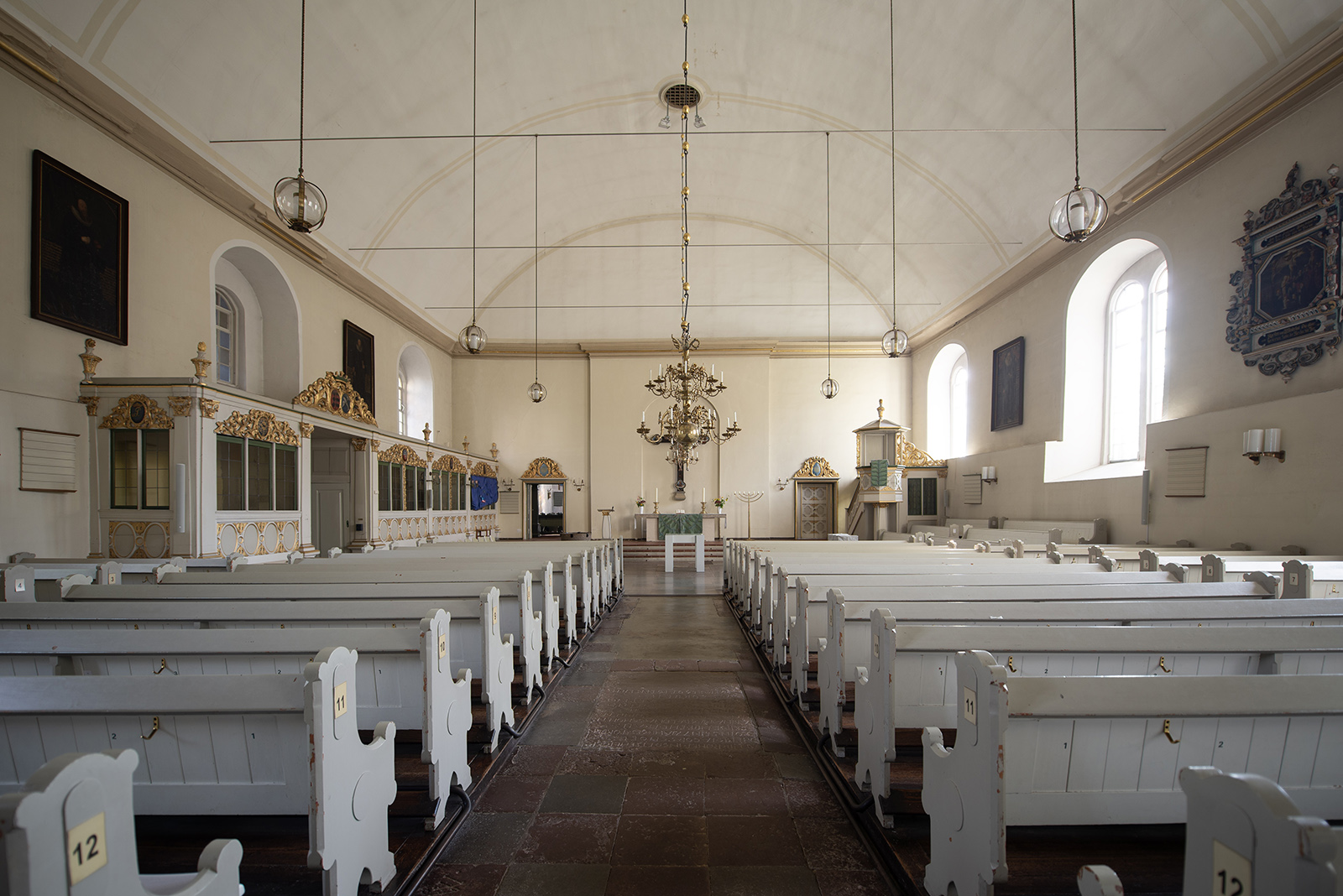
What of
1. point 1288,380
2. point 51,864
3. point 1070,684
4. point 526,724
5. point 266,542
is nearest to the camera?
point 51,864

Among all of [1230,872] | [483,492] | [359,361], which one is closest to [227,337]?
[359,361]

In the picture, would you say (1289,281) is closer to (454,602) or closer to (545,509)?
(454,602)

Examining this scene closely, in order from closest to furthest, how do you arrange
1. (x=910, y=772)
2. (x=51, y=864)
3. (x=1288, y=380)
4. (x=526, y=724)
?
(x=51, y=864), (x=910, y=772), (x=526, y=724), (x=1288, y=380)

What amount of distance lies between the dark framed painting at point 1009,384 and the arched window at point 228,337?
12.2 metres

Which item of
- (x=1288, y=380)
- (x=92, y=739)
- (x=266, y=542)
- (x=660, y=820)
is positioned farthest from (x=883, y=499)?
(x=92, y=739)

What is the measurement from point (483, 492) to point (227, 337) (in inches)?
267

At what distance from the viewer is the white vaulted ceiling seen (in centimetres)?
686

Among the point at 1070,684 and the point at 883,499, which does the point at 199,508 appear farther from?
the point at 883,499

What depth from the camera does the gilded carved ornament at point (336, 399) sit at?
9.20 meters

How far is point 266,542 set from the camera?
776 centimetres

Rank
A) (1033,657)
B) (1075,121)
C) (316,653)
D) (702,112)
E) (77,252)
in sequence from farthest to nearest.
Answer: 1. (702,112)
2. (77,252)
3. (1075,121)
4. (1033,657)
5. (316,653)

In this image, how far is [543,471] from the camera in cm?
1647

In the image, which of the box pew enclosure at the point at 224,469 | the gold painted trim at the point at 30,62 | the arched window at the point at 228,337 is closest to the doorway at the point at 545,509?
the box pew enclosure at the point at 224,469

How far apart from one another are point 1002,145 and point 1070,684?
32.4ft
